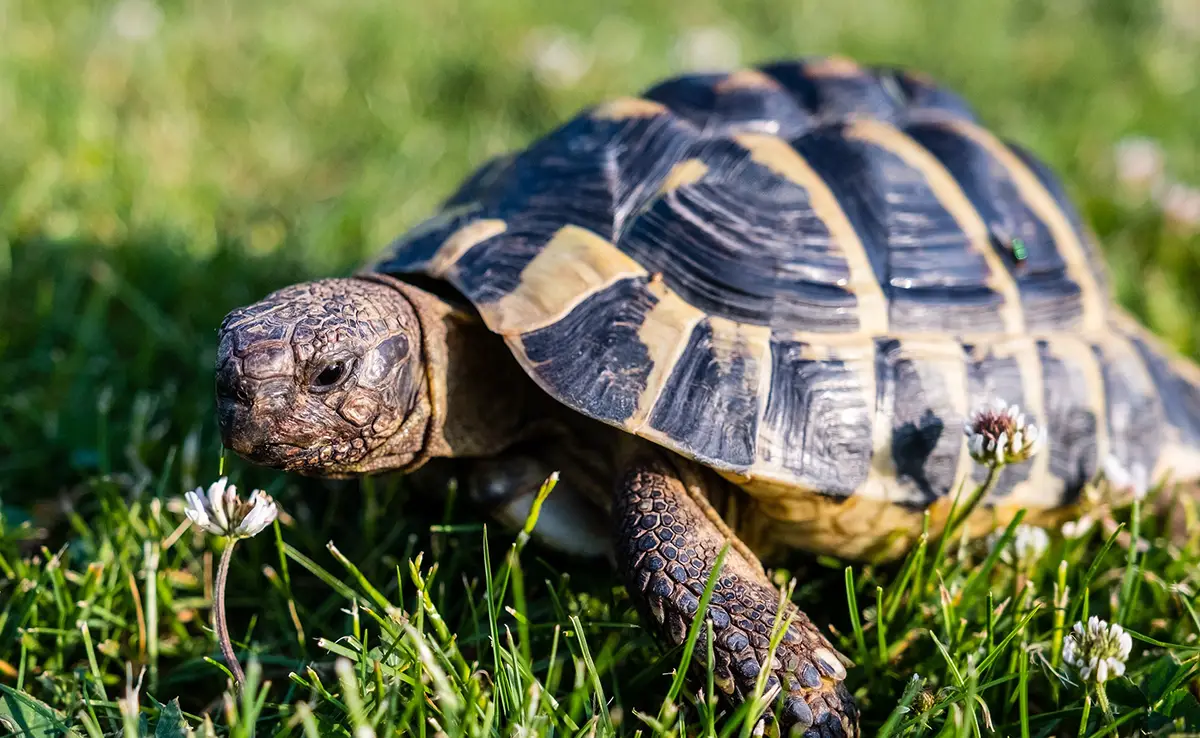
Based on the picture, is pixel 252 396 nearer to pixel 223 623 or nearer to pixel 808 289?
pixel 223 623

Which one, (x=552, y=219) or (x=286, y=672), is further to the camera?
(x=552, y=219)

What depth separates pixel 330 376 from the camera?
2008 millimetres

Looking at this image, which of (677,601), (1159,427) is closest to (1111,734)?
(677,601)

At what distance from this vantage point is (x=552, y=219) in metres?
2.42

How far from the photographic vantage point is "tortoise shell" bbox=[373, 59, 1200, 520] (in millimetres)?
2143

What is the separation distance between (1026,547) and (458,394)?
4.53ft

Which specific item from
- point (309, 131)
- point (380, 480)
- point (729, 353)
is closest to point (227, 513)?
point (380, 480)

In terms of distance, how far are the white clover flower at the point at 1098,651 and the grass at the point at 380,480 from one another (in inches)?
3.1

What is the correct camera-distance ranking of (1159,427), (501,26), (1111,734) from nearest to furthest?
(1111,734)
(1159,427)
(501,26)

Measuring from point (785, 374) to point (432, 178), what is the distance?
2.52 metres

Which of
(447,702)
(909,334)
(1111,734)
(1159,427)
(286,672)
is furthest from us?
(1159,427)

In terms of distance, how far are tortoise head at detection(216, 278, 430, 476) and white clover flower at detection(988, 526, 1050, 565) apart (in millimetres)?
1417

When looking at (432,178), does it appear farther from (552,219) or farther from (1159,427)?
(1159,427)

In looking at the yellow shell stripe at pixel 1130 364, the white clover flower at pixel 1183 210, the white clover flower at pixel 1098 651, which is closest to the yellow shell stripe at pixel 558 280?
the white clover flower at pixel 1098 651
